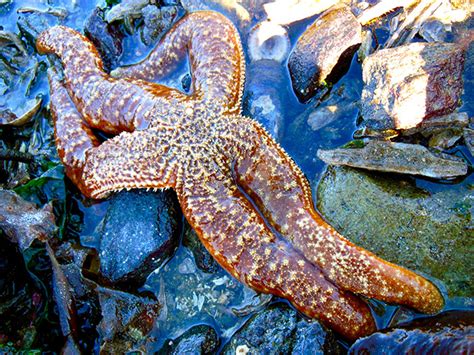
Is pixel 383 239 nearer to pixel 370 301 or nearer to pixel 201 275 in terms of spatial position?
pixel 370 301

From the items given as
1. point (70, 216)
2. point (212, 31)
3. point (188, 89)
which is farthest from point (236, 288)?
point (212, 31)

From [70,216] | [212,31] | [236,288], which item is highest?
[212,31]

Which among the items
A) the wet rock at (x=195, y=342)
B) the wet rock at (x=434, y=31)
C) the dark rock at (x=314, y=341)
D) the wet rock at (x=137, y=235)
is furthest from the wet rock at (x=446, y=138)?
the wet rock at (x=195, y=342)

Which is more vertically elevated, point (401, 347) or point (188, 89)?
point (188, 89)

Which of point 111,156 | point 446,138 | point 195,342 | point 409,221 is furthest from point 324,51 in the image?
point 195,342

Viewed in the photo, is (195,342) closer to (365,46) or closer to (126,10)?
(365,46)

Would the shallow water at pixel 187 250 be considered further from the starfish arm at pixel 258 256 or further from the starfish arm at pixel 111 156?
the starfish arm at pixel 111 156

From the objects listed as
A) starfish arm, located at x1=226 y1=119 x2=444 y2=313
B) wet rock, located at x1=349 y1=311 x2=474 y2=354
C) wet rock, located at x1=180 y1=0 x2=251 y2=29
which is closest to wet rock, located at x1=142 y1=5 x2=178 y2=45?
wet rock, located at x1=180 y1=0 x2=251 y2=29

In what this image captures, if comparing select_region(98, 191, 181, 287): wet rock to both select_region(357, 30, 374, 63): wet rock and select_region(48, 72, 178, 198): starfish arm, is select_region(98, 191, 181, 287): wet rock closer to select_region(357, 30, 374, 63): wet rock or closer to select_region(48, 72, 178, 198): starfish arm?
select_region(48, 72, 178, 198): starfish arm
